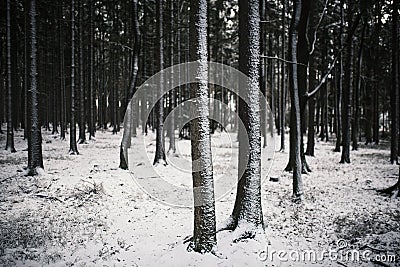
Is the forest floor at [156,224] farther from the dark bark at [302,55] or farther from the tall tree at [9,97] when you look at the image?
the tall tree at [9,97]

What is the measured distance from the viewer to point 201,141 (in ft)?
20.2

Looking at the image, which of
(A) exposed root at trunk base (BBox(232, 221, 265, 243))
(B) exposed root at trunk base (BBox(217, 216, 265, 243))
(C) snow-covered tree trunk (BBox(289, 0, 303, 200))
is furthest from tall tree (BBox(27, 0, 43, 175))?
(C) snow-covered tree trunk (BBox(289, 0, 303, 200))

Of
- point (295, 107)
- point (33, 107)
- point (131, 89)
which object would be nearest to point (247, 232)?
point (295, 107)

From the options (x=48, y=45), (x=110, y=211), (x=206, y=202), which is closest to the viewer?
(x=206, y=202)

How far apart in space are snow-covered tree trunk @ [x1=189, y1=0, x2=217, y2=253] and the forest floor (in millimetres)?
435

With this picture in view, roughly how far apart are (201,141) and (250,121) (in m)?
1.51

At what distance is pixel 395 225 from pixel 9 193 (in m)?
9.63

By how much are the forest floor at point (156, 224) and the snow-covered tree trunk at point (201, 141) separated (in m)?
0.43

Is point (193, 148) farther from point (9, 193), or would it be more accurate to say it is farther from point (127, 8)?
point (127, 8)

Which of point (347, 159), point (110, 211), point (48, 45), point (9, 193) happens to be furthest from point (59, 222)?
point (48, 45)

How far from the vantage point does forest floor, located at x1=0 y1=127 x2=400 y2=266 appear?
20.5 ft

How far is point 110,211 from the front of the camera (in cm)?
921

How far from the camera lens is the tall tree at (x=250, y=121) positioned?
7.11 metres

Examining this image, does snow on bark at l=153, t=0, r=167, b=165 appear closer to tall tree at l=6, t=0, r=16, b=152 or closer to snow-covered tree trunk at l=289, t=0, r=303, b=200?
snow-covered tree trunk at l=289, t=0, r=303, b=200
